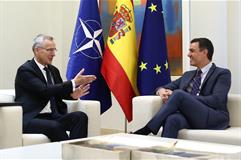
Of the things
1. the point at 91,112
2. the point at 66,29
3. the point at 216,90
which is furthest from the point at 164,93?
the point at 66,29

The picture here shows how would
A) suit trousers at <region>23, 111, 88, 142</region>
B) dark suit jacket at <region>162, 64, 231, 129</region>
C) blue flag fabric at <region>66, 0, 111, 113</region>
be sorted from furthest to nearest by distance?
blue flag fabric at <region>66, 0, 111, 113</region>
dark suit jacket at <region>162, 64, 231, 129</region>
suit trousers at <region>23, 111, 88, 142</region>

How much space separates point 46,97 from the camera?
3506 millimetres

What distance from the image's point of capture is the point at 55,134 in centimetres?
320

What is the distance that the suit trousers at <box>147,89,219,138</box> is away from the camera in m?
3.31

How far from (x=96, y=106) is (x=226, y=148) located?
7.15 ft

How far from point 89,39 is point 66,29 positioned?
184 centimetres

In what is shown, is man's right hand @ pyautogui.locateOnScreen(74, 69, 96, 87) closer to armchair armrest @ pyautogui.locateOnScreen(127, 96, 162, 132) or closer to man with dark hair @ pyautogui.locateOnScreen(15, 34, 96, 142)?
man with dark hair @ pyautogui.locateOnScreen(15, 34, 96, 142)

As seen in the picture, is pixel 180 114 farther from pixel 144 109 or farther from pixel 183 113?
pixel 144 109

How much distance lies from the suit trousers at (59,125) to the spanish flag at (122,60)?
2.70 ft

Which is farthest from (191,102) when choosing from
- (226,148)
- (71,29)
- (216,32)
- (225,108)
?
(71,29)

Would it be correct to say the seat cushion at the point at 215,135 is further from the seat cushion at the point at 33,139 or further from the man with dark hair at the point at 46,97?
the seat cushion at the point at 33,139

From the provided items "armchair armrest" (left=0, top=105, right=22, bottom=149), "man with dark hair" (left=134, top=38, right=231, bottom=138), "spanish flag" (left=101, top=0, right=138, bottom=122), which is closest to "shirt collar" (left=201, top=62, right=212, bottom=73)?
"man with dark hair" (left=134, top=38, right=231, bottom=138)

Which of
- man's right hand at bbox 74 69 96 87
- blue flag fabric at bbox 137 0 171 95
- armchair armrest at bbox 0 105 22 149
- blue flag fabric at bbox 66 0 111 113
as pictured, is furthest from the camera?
blue flag fabric at bbox 66 0 111 113

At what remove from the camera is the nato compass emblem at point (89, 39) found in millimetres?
4320
